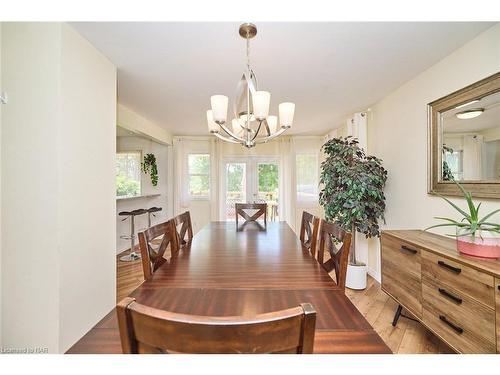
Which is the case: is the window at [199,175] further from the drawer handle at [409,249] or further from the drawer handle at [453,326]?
the drawer handle at [453,326]

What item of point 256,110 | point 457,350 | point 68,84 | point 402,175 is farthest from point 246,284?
point 402,175

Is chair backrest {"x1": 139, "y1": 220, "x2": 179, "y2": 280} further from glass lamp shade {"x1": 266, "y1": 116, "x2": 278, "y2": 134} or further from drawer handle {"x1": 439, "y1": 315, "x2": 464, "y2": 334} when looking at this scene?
drawer handle {"x1": 439, "y1": 315, "x2": 464, "y2": 334}

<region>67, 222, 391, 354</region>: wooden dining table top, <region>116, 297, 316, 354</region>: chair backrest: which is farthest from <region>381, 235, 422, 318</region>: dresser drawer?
<region>116, 297, 316, 354</region>: chair backrest

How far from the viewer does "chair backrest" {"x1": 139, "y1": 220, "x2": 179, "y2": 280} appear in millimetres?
1281

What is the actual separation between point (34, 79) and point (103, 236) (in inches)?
47.3

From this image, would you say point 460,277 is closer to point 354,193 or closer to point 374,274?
point 354,193

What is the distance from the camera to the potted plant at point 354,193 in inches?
102

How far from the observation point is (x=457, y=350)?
1349mm

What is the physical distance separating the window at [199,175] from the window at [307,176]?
2.02 meters

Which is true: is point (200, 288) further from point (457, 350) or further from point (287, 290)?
point (457, 350)

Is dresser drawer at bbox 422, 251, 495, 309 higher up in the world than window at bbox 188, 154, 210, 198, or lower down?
lower down

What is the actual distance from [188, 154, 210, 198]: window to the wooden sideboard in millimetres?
3859

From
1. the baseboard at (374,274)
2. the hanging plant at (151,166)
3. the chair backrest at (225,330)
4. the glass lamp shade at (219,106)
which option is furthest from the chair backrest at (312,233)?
the hanging plant at (151,166)
